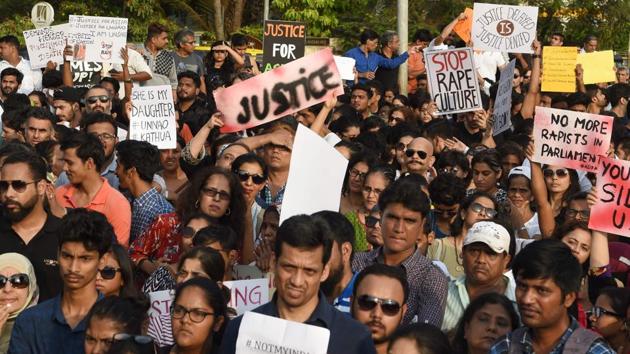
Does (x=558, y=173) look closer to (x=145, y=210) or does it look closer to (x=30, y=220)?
(x=145, y=210)

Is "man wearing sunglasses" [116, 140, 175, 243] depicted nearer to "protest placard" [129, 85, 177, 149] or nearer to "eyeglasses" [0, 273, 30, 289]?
"protest placard" [129, 85, 177, 149]

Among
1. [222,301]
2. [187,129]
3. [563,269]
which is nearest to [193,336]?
[222,301]

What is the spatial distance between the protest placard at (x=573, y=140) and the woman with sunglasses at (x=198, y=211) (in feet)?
7.53

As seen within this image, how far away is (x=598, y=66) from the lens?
1781cm

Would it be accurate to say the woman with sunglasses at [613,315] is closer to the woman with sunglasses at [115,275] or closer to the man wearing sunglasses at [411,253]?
the man wearing sunglasses at [411,253]

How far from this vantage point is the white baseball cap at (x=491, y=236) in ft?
23.0

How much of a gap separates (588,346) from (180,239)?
3.36 m

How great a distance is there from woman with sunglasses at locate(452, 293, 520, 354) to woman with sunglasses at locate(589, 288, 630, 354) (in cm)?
54

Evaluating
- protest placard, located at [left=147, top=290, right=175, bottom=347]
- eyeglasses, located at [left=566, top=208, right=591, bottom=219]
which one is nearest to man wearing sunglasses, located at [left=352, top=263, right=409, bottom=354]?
protest placard, located at [left=147, top=290, right=175, bottom=347]

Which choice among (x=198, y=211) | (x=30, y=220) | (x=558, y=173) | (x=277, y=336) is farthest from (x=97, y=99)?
(x=277, y=336)

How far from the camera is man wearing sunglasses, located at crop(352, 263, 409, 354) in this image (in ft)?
20.0

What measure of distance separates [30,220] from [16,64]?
32.4 feet

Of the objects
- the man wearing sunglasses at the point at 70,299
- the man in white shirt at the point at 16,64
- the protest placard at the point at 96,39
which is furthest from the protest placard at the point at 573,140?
the man in white shirt at the point at 16,64

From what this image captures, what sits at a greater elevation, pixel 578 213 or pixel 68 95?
pixel 68 95
